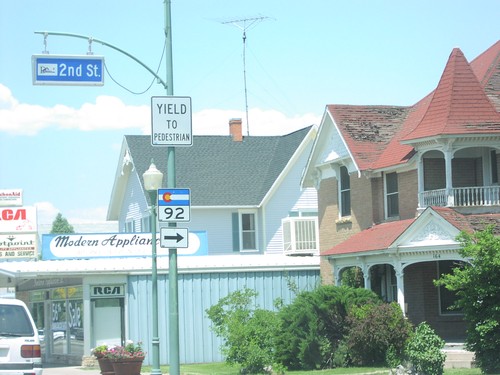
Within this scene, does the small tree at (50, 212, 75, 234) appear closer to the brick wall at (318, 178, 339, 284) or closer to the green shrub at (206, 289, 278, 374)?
the brick wall at (318, 178, 339, 284)

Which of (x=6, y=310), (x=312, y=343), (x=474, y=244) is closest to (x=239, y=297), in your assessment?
(x=312, y=343)

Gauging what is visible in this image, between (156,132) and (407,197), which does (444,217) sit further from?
(156,132)

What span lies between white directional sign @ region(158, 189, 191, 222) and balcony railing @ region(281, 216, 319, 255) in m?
19.2

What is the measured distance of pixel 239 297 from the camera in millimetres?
26172

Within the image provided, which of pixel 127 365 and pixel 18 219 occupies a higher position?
pixel 18 219

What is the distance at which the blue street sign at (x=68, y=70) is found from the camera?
18484 mm

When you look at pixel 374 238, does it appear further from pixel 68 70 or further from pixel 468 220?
pixel 68 70

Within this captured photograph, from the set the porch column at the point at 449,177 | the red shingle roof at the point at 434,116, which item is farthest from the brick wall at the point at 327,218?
the porch column at the point at 449,177

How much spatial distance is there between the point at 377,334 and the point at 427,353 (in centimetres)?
375

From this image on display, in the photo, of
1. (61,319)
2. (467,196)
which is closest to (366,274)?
(467,196)

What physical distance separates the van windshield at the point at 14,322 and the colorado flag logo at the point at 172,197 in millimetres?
3328

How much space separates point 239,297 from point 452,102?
835cm

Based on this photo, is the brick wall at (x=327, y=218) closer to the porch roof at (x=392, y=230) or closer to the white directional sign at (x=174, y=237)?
the porch roof at (x=392, y=230)

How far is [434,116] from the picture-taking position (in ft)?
93.6
